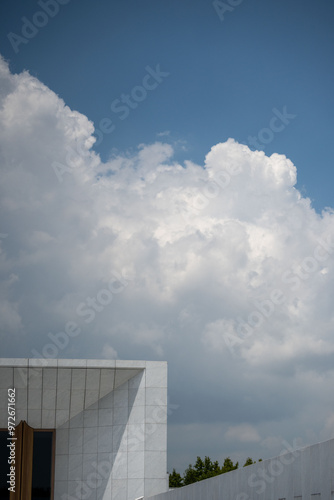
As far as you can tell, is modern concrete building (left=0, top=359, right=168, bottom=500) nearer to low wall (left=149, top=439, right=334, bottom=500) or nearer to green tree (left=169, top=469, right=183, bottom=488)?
low wall (left=149, top=439, right=334, bottom=500)

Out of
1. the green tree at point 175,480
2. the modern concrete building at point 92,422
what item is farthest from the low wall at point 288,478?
the green tree at point 175,480

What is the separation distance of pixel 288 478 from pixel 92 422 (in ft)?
61.5

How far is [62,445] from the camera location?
2688 cm

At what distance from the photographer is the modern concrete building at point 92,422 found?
84.4 feet

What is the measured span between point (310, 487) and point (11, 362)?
62.4 feet

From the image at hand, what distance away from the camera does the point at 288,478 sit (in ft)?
30.2

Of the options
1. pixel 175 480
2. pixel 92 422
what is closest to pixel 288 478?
pixel 92 422

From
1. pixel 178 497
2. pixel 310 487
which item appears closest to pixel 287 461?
pixel 310 487

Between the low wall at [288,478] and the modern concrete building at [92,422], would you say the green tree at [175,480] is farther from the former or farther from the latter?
the low wall at [288,478]

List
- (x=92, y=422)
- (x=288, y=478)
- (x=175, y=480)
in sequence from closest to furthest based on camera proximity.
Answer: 1. (x=288, y=478)
2. (x=92, y=422)
3. (x=175, y=480)

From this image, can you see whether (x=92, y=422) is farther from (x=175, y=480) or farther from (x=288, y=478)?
(x=175, y=480)

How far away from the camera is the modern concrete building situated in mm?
25719

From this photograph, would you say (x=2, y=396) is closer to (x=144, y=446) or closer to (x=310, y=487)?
(x=144, y=446)

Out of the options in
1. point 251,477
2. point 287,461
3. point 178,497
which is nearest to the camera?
point 287,461
